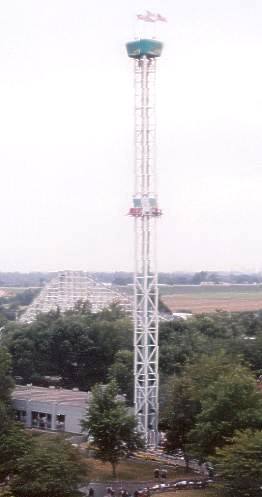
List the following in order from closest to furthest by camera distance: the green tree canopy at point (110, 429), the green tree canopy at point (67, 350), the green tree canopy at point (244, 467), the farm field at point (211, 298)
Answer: the green tree canopy at point (244, 467) → the green tree canopy at point (110, 429) → the green tree canopy at point (67, 350) → the farm field at point (211, 298)

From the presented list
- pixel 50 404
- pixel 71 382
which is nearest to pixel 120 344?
pixel 71 382

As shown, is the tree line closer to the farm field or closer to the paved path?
the paved path

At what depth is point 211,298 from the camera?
14175 centimetres

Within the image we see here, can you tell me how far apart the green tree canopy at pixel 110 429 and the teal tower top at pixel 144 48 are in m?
14.5

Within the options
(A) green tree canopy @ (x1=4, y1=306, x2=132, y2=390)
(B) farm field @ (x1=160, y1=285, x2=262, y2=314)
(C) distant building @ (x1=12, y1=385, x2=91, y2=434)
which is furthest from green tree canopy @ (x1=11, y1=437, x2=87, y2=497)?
(B) farm field @ (x1=160, y1=285, x2=262, y2=314)

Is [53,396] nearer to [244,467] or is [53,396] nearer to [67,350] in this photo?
[67,350]

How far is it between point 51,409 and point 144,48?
55.3 ft

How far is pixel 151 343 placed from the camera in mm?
37344

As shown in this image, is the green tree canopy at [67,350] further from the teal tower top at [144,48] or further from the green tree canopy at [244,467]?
the green tree canopy at [244,467]

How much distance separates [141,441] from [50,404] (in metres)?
10.0

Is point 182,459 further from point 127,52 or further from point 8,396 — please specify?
point 127,52

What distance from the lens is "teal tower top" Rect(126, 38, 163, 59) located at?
36219mm

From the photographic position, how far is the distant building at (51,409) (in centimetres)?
3925

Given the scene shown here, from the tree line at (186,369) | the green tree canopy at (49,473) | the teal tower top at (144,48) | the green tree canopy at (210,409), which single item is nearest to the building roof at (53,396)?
the tree line at (186,369)
